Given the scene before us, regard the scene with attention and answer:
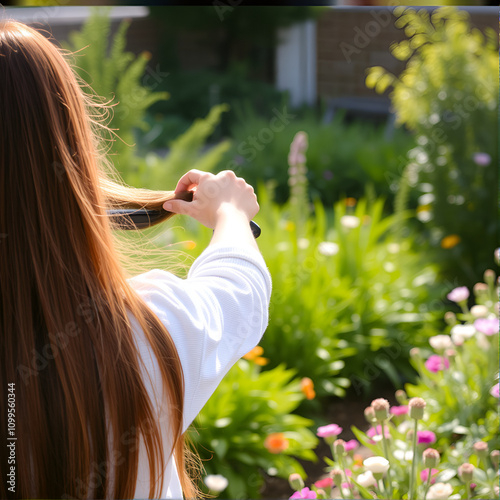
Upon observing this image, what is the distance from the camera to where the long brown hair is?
74 centimetres

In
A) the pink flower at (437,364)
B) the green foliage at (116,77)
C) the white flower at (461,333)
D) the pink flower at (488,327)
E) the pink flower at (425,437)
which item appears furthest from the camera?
the green foliage at (116,77)

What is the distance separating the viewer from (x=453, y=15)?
3609mm

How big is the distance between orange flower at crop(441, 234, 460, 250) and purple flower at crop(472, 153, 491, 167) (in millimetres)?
462

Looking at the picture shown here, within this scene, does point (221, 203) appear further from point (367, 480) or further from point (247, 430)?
point (247, 430)

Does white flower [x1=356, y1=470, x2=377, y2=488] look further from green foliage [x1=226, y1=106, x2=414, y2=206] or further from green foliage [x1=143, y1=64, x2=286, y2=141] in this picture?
green foliage [x1=143, y1=64, x2=286, y2=141]

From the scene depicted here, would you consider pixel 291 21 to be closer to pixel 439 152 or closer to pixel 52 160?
pixel 439 152

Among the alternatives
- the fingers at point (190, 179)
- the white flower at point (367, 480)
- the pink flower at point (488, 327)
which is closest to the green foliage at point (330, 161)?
the pink flower at point (488, 327)

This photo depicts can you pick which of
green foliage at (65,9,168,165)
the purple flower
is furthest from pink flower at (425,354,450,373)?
green foliage at (65,9,168,165)

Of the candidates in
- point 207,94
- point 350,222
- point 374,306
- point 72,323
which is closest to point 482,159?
point 350,222

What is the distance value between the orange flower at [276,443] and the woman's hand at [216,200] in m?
1.26

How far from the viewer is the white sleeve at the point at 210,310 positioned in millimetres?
775

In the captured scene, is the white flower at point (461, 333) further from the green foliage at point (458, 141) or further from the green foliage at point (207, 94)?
the green foliage at point (207, 94)

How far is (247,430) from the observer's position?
2.09m

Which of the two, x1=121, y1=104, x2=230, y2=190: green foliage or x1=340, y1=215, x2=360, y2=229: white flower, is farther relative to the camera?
x1=121, y1=104, x2=230, y2=190: green foliage
